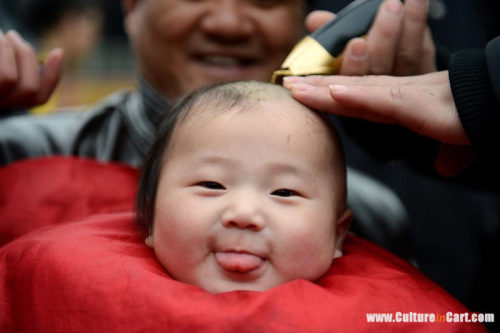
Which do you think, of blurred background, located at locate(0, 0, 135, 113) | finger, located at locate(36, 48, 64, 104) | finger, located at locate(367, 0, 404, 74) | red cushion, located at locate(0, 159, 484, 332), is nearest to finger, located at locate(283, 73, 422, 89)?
finger, located at locate(367, 0, 404, 74)

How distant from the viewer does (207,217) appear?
1022 mm

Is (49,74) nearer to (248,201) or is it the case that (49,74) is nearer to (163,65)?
(163,65)

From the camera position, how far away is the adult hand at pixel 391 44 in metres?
1.22

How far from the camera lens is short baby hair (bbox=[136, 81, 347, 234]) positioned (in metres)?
1.15

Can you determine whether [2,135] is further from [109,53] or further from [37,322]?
[109,53]

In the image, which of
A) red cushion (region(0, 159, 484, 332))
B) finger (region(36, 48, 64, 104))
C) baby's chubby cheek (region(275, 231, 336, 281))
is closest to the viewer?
red cushion (region(0, 159, 484, 332))

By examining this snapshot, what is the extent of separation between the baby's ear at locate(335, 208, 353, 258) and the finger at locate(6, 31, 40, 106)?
820 mm

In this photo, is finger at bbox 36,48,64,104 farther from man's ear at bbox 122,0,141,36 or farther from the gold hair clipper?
the gold hair clipper

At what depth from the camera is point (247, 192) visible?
1032mm

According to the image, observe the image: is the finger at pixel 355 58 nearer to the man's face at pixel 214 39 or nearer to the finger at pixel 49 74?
the man's face at pixel 214 39

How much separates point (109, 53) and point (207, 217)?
285 inches

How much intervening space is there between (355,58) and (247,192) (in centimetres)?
40

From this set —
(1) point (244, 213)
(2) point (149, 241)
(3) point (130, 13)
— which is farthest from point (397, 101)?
(3) point (130, 13)

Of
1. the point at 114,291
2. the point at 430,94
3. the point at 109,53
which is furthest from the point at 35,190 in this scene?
the point at 109,53
